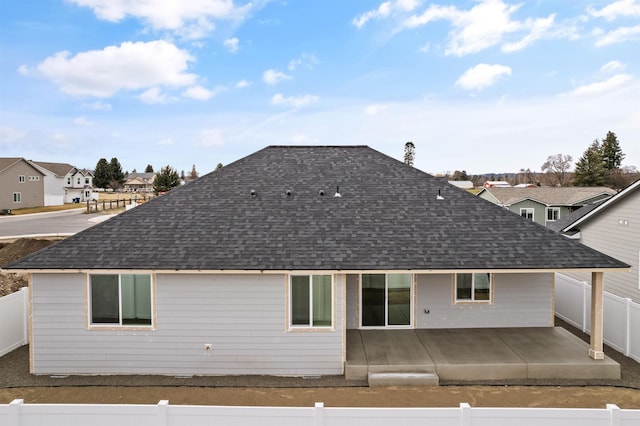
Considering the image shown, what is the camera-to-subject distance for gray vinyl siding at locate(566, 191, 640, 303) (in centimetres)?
1382

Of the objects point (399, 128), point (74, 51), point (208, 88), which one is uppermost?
point (74, 51)

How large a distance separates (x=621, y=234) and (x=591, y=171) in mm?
60430

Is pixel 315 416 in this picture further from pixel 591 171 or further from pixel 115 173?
pixel 115 173

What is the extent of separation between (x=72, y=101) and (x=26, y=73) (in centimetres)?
843

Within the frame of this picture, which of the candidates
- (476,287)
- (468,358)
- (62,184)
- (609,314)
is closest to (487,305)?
(476,287)

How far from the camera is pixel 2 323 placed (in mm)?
10695

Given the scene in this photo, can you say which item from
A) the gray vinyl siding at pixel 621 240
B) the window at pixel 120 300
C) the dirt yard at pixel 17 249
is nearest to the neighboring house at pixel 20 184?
the dirt yard at pixel 17 249

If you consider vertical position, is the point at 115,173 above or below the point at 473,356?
above

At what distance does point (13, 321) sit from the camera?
1112cm

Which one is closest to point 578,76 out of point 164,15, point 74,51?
point 164,15

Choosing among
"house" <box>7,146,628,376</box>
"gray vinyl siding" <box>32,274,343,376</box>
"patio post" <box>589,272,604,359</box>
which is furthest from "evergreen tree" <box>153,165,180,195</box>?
"patio post" <box>589,272,604,359</box>

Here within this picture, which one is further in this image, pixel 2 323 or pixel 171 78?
pixel 171 78

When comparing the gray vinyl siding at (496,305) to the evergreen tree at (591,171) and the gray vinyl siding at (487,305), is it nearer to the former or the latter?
the gray vinyl siding at (487,305)

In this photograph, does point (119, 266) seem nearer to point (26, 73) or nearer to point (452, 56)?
point (452, 56)
